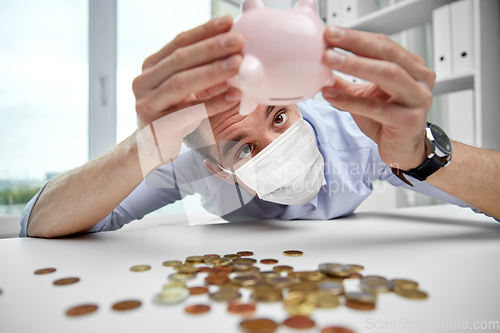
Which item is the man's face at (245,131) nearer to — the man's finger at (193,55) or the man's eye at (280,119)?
the man's eye at (280,119)

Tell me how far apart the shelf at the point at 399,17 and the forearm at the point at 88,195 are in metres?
1.77

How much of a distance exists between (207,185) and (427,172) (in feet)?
2.32

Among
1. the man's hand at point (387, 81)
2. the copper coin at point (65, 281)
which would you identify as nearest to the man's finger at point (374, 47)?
the man's hand at point (387, 81)

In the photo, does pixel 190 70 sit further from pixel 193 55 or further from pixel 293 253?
pixel 293 253

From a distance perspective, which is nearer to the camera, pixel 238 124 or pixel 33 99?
pixel 238 124

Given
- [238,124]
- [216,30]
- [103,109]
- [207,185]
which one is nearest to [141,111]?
[216,30]

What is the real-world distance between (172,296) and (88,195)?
0.53m

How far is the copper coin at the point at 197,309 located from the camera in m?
0.36

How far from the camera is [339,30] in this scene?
461mm

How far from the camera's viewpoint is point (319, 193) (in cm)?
109

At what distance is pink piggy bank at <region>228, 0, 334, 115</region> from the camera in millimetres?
437

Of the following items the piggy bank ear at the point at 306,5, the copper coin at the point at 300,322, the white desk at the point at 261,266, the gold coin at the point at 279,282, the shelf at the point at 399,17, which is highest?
the shelf at the point at 399,17

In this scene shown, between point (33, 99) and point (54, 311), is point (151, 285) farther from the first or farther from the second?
point (33, 99)

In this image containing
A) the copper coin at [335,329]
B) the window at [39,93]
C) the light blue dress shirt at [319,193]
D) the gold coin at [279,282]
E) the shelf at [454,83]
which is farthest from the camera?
the window at [39,93]
